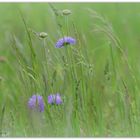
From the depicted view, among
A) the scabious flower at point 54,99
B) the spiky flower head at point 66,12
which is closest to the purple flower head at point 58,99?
the scabious flower at point 54,99

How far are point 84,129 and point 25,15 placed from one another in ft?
2.48

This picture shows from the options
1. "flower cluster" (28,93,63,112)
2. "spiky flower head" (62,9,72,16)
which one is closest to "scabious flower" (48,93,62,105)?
"flower cluster" (28,93,63,112)

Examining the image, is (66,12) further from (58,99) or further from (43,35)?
(58,99)

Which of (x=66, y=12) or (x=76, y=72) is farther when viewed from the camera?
(x=66, y=12)

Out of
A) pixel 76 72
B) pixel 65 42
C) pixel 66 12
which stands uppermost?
pixel 66 12

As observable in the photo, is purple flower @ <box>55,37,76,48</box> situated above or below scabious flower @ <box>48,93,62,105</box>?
above

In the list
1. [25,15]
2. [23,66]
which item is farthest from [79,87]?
[25,15]

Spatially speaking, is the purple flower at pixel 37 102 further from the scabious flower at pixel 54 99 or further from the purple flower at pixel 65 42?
the purple flower at pixel 65 42

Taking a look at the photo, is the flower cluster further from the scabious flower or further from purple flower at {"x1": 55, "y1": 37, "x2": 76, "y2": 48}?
purple flower at {"x1": 55, "y1": 37, "x2": 76, "y2": 48}

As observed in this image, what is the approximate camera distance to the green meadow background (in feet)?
9.46

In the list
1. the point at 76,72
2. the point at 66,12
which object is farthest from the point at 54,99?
the point at 66,12

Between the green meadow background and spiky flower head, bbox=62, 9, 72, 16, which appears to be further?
spiky flower head, bbox=62, 9, 72, 16

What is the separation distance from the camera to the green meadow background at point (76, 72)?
2.88m

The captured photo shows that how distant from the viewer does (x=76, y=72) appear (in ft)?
9.56
